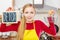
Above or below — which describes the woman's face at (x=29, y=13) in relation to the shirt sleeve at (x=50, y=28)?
above

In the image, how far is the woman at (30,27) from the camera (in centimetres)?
77

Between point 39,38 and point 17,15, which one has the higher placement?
point 17,15

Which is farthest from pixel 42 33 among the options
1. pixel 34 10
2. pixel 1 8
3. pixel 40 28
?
pixel 1 8

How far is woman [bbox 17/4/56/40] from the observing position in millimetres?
775

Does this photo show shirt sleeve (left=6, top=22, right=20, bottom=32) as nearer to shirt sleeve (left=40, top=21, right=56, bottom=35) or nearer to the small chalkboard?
the small chalkboard

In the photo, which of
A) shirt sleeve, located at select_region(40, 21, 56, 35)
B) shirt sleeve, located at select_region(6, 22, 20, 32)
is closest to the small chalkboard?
shirt sleeve, located at select_region(6, 22, 20, 32)

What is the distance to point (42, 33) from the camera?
0.81m

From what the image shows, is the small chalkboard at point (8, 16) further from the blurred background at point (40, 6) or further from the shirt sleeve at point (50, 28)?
the shirt sleeve at point (50, 28)

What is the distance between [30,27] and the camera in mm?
777

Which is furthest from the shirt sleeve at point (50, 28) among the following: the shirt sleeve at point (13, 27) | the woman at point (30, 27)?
the shirt sleeve at point (13, 27)

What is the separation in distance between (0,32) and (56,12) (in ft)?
1.10

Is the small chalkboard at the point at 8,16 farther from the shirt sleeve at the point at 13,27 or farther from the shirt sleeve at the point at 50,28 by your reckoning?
the shirt sleeve at the point at 50,28

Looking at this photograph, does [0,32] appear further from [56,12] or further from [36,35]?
[56,12]

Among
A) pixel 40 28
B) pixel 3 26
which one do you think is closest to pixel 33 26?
pixel 40 28
